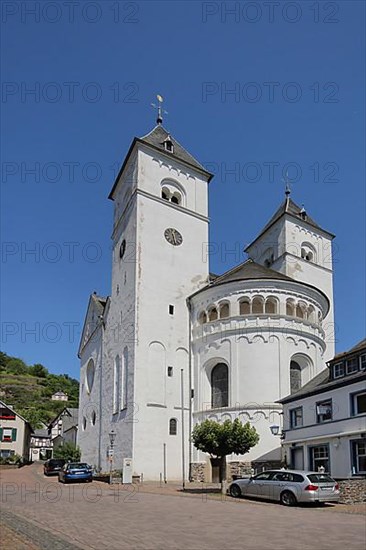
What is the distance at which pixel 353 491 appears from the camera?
21953 mm

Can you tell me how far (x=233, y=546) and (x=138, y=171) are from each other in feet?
128

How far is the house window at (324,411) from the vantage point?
27278mm

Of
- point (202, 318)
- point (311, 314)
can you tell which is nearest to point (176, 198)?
point (202, 318)

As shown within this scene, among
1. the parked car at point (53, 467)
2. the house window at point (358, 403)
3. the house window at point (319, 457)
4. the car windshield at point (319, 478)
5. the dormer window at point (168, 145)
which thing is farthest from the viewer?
the dormer window at point (168, 145)

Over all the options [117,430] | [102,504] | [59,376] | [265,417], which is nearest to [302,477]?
[102,504]

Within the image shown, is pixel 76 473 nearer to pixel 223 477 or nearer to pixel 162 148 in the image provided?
pixel 223 477

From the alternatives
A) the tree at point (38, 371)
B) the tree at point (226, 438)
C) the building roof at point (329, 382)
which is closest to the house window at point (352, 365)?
the building roof at point (329, 382)

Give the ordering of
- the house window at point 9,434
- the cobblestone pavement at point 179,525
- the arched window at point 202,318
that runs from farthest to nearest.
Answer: the house window at point 9,434 < the arched window at point 202,318 < the cobblestone pavement at point 179,525

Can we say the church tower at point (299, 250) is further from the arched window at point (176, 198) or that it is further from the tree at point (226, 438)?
the tree at point (226, 438)

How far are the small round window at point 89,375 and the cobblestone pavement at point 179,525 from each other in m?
35.0

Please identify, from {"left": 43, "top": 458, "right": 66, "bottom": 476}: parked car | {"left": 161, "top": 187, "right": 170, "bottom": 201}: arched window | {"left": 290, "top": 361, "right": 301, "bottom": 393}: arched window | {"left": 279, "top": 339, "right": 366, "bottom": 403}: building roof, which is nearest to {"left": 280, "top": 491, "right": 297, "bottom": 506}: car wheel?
{"left": 279, "top": 339, "right": 366, "bottom": 403}: building roof

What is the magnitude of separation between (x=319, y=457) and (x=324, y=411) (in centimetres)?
216

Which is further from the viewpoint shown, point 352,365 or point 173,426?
point 173,426

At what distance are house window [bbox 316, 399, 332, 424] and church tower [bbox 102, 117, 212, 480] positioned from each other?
15.2 metres
